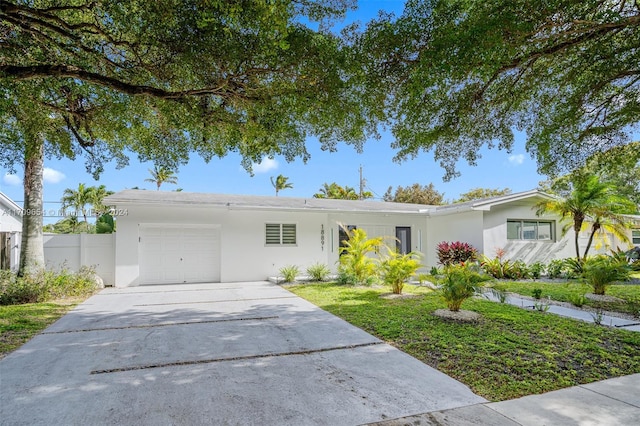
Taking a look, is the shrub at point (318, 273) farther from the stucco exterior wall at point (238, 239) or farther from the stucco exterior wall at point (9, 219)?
the stucco exterior wall at point (9, 219)

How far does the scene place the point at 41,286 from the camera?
9219mm

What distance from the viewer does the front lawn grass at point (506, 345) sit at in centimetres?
392

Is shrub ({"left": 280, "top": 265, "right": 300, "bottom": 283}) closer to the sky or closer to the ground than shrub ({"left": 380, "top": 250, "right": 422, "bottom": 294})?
closer to the ground

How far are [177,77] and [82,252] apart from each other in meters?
8.60

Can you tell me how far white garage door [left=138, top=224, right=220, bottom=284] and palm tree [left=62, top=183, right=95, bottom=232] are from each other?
82.7 ft

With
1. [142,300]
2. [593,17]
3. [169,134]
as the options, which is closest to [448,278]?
[593,17]

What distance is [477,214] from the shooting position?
14.6m

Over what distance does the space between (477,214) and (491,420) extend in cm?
1264

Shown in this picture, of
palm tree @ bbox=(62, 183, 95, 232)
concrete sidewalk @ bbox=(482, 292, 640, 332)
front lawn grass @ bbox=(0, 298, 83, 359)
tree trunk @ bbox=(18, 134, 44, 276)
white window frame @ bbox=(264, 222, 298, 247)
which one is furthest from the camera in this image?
palm tree @ bbox=(62, 183, 95, 232)

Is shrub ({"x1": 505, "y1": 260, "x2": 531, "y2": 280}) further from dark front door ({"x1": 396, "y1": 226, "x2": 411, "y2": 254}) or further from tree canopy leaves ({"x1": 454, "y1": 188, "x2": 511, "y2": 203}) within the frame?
tree canopy leaves ({"x1": 454, "y1": 188, "x2": 511, "y2": 203})

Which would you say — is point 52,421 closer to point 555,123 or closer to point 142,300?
point 142,300

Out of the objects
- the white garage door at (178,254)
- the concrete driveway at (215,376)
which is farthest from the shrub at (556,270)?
the white garage door at (178,254)

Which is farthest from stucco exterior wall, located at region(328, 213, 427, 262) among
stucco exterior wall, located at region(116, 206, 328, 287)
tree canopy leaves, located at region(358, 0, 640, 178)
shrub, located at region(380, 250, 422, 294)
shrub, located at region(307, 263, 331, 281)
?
tree canopy leaves, located at region(358, 0, 640, 178)

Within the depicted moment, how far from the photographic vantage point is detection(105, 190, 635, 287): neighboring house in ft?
40.8
